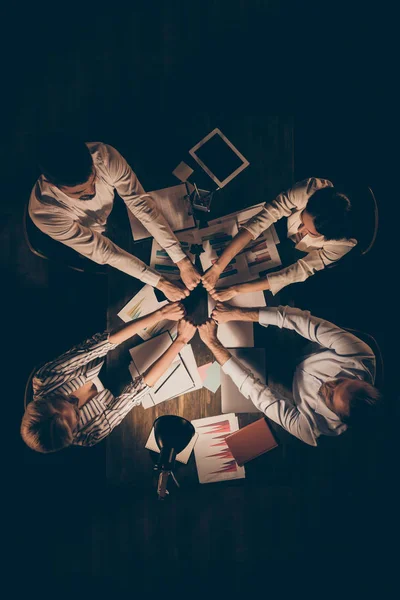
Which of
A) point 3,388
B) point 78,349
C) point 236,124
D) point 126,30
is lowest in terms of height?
point 3,388

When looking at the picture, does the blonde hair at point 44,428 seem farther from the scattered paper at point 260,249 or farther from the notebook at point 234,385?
the scattered paper at point 260,249

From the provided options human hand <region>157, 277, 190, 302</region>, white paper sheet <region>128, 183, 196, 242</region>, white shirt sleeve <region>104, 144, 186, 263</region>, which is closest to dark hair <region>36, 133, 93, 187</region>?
white shirt sleeve <region>104, 144, 186, 263</region>

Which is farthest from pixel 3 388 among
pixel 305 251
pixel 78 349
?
pixel 305 251

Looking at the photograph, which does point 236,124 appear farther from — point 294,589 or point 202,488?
point 294,589

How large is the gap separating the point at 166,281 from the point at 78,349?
0.73 metres

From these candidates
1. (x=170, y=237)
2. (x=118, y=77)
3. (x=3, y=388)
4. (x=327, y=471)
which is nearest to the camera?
(x=170, y=237)

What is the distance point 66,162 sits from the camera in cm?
187

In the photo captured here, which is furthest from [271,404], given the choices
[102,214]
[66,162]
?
[66,162]

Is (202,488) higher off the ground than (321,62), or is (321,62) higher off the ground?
(321,62)

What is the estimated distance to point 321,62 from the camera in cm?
324

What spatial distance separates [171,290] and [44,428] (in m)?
1.13

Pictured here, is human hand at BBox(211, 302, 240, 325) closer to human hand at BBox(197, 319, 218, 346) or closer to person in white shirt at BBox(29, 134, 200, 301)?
human hand at BBox(197, 319, 218, 346)

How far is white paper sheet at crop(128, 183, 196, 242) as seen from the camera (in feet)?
8.64

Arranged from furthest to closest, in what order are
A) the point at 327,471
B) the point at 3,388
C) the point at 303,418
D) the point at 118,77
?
1. the point at 118,77
2. the point at 3,388
3. the point at 327,471
4. the point at 303,418
